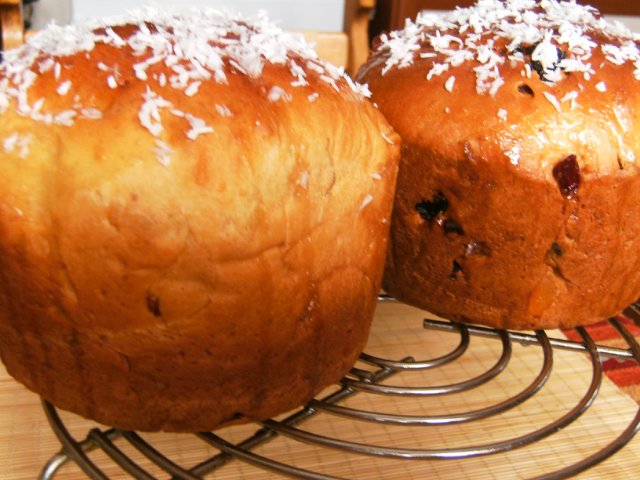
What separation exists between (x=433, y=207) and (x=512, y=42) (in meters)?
0.28

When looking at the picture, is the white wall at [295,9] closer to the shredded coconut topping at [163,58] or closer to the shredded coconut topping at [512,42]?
the shredded coconut topping at [512,42]

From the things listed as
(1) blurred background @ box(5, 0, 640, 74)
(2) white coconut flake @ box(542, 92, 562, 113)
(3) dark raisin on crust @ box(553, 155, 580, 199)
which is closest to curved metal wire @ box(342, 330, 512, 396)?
(3) dark raisin on crust @ box(553, 155, 580, 199)

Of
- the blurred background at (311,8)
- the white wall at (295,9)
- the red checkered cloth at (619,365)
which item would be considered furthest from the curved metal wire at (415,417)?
the white wall at (295,9)

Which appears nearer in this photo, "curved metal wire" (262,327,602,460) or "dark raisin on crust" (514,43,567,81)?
"curved metal wire" (262,327,602,460)

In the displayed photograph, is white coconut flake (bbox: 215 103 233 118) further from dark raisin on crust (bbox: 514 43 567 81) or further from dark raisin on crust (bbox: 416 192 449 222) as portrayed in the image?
dark raisin on crust (bbox: 514 43 567 81)

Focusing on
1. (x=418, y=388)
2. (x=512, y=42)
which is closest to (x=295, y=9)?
(x=512, y=42)

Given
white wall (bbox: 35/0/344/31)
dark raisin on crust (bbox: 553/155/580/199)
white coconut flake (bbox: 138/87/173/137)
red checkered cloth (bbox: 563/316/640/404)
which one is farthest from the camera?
white wall (bbox: 35/0/344/31)

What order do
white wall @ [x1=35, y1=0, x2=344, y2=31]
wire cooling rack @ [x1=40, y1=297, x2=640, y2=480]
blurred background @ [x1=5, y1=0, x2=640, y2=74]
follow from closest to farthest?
wire cooling rack @ [x1=40, y1=297, x2=640, y2=480], blurred background @ [x1=5, y1=0, x2=640, y2=74], white wall @ [x1=35, y1=0, x2=344, y2=31]

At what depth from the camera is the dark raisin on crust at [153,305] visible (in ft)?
2.30

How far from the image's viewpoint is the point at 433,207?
101cm

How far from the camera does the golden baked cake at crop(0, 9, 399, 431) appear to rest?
2.20 ft

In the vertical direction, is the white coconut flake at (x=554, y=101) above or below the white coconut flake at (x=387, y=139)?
above

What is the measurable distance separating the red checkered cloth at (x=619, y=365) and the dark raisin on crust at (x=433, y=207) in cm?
56

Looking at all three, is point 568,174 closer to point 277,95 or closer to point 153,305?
point 277,95
